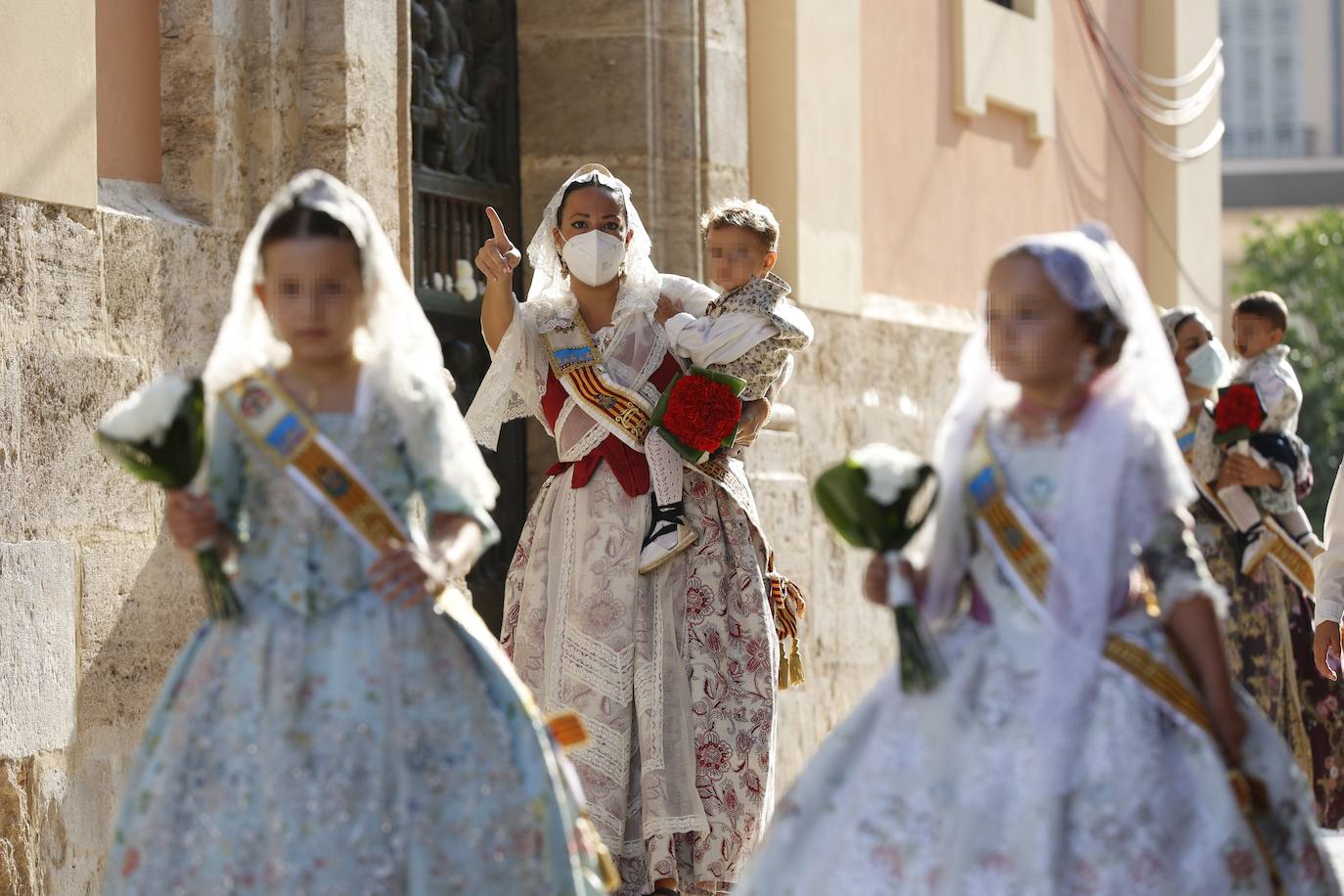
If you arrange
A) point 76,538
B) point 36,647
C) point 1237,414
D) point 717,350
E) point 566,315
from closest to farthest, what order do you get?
point 36,647 < point 76,538 < point 717,350 < point 566,315 < point 1237,414

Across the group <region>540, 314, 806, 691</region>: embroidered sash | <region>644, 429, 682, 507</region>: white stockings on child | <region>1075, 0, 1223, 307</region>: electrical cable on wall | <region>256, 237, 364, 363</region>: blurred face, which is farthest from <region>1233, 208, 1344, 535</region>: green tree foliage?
<region>256, 237, 364, 363</region>: blurred face

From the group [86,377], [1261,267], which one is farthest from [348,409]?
[1261,267]

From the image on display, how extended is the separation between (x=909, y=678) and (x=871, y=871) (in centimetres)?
36

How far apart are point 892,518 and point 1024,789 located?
56cm

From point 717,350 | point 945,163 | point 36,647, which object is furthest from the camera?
point 945,163

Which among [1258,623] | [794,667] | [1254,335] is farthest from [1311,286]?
[794,667]

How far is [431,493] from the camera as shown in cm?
464

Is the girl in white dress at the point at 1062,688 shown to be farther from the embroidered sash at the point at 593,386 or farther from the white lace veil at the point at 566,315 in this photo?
the white lace veil at the point at 566,315

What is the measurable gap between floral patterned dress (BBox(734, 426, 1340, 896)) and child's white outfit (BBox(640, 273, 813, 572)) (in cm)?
256

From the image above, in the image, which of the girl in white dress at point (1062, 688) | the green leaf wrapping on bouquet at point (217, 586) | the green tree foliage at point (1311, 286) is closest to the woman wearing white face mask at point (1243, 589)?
the girl in white dress at point (1062, 688)

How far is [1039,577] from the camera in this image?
4426 millimetres

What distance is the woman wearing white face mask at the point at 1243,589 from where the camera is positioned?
29.6 feet

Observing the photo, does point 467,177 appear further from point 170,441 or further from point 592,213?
point 170,441

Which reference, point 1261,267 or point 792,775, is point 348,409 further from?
point 1261,267
